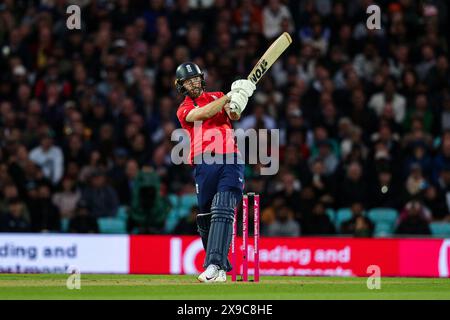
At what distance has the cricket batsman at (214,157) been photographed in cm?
1338

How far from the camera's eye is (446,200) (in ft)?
68.6

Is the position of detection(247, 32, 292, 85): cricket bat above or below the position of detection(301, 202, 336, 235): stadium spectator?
above

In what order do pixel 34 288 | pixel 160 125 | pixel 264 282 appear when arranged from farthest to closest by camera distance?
pixel 160 125 → pixel 264 282 → pixel 34 288

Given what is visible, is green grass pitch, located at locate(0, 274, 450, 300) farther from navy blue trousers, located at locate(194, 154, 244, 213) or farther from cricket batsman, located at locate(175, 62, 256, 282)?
navy blue trousers, located at locate(194, 154, 244, 213)

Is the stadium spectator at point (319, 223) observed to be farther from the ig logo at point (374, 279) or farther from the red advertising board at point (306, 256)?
the ig logo at point (374, 279)

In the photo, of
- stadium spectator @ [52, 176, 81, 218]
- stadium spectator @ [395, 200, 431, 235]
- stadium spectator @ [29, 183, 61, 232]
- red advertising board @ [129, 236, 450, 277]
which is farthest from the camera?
stadium spectator @ [52, 176, 81, 218]

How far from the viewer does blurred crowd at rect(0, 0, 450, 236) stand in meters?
21.0

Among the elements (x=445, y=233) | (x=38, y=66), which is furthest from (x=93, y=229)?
(x=445, y=233)

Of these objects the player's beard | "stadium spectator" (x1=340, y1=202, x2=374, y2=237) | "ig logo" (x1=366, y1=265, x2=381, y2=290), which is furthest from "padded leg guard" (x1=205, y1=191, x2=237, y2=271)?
"stadium spectator" (x1=340, y1=202, x2=374, y2=237)

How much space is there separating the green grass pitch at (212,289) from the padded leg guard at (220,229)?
33 cm

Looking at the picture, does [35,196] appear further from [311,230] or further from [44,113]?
[311,230]

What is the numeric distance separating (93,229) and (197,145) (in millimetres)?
7235

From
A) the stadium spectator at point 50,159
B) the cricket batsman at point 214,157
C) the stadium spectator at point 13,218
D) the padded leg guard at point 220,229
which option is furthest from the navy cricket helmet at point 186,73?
the stadium spectator at point 50,159

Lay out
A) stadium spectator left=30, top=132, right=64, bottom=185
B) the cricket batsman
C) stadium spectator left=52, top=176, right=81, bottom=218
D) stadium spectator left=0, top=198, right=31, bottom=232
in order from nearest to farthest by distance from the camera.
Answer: the cricket batsman → stadium spectator left=0, top=198, right=31, bottom=232 → stadium spectator left=52, top=176, right=81, bottom=218 → stadium spectator left=30, top=132, right=64, bottom=185
